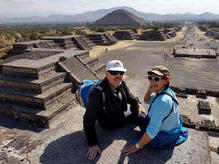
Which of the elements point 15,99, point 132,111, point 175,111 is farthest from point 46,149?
point 15,99

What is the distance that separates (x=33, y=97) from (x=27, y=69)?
1703 millimetres

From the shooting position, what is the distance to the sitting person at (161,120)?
8.69 ft

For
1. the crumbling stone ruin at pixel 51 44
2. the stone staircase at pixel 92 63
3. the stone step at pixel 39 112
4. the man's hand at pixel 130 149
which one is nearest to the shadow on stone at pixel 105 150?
the man's hand at pixel 130 149

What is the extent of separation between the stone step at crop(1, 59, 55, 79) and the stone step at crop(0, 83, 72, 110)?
93 centimetres

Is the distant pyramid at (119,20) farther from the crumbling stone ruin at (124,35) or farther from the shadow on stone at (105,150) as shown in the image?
the shadow on stone at (105,150)

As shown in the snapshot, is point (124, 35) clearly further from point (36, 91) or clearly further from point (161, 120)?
point (161, 120)

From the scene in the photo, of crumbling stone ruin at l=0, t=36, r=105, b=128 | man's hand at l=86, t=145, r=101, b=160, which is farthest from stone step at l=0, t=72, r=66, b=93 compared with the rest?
man's hand at l=86, t=145, r=101, b=160

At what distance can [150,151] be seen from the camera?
114 inches

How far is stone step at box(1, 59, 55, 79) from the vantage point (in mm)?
9242

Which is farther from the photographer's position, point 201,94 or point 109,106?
point 201,94

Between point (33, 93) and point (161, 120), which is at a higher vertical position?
point (161, 120)

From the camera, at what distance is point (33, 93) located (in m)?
8.95

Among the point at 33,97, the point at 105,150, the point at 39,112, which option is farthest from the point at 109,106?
the point at 33,97

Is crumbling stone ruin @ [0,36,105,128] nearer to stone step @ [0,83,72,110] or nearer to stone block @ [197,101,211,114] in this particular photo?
stone step @ [0,83,72,110]
